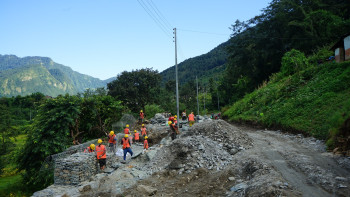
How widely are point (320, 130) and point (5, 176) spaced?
109ft

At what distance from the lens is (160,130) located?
77.5ft

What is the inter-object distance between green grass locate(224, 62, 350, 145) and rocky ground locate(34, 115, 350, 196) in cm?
134

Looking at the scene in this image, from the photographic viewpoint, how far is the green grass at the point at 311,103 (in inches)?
505

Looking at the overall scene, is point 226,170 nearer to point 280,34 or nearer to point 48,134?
point 48,134

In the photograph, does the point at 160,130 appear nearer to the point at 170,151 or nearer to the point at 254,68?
the point at 170,151

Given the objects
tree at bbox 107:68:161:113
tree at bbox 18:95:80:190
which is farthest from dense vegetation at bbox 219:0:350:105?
tree at bbox 18:95:80:190

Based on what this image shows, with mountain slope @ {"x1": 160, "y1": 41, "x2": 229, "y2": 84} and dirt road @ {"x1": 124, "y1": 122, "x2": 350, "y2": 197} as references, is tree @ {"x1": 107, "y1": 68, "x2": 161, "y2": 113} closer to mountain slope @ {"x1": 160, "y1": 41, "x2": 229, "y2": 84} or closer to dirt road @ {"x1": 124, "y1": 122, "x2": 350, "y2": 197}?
dirt road @ {"x1": 124, "y1": 122, "x2": 350, "y2": 197}

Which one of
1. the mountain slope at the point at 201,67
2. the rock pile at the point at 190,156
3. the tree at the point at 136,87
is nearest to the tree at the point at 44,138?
the rock pile at the point at 190,156

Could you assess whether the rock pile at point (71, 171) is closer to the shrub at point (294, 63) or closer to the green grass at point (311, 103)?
the green grass at point (311, 103)

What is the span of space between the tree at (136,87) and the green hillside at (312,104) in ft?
79.8

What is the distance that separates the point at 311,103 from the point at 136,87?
33274 millimetres

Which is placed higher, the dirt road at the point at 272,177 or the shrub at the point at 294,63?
the shrub at the point at 294,63

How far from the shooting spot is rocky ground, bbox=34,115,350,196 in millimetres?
7127

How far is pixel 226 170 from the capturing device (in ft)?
32.5
